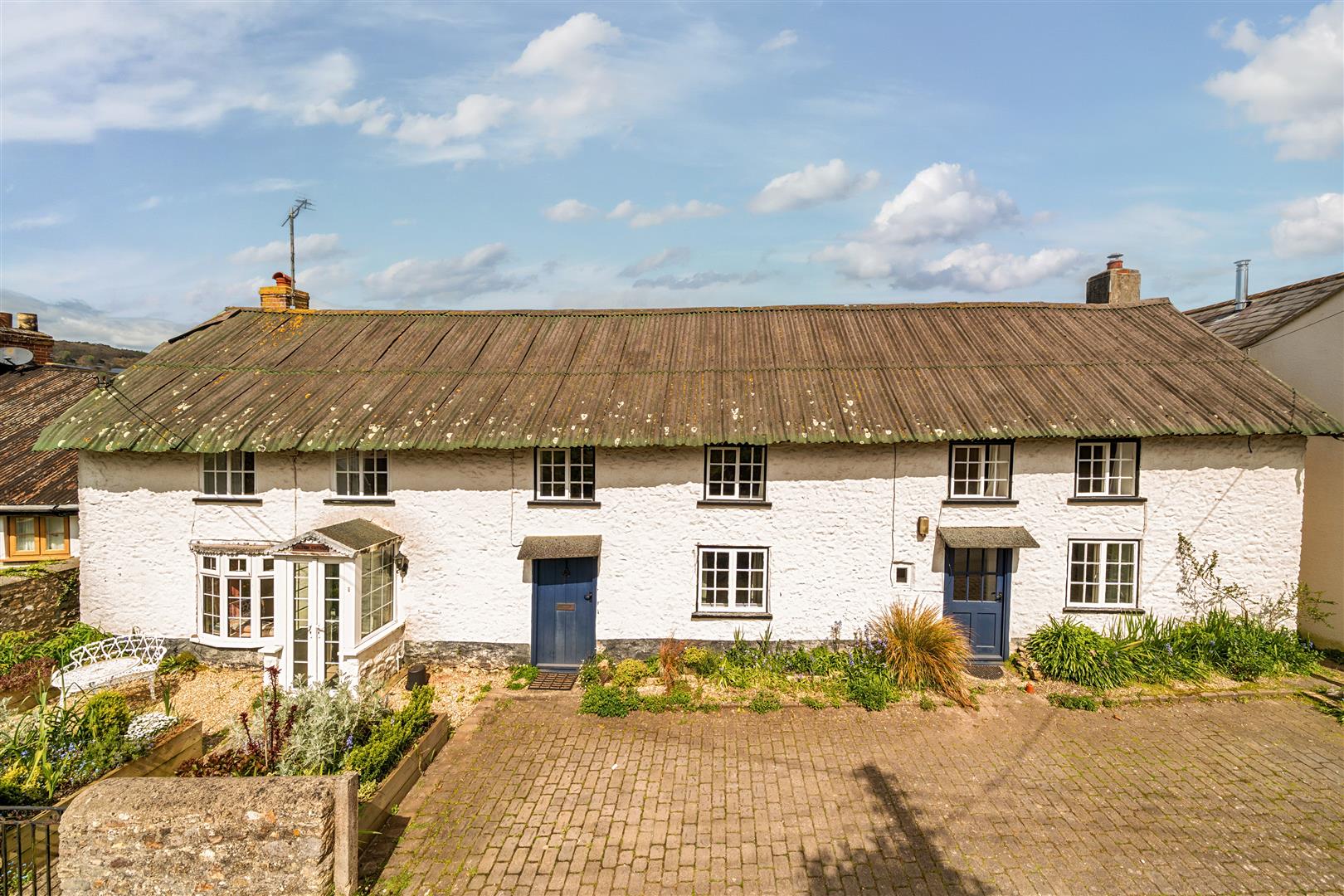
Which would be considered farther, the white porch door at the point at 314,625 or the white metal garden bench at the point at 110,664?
the white porch door at the point at 314,625

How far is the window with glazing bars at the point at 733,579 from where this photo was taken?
12.4 metres

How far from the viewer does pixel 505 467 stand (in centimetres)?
1234

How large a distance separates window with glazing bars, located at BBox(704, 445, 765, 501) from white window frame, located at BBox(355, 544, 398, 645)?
6.31 m

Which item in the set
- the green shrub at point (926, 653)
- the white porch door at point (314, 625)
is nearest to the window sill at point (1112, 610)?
the green shrub at point (926, 653)

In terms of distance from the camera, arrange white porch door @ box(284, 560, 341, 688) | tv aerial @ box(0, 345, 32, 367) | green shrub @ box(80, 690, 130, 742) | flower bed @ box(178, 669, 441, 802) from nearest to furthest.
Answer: flower bed @ box(178, 669, 441, 802) < green shrub @ box(80, 690, 130, 742) < white porch door @ box(284, 560, 341, 688) < tv aerial @ box(0, 345, 32, 367)

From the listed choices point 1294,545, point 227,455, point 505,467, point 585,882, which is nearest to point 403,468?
point 505,467

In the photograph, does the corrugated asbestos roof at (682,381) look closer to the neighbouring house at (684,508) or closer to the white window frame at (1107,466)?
the neighbouring house at (684,508)

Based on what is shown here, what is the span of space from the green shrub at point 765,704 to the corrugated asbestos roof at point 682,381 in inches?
183

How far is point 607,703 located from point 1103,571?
992 cm

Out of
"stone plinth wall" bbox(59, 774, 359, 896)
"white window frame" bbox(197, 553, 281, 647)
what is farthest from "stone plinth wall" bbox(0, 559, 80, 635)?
"stone plinth wall" bbox(59, 774, 359, 896)

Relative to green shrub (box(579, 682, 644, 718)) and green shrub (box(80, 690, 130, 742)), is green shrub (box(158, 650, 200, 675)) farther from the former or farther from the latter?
green shrub (box(579, 682, 644, 718))

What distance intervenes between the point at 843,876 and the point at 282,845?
580 cm

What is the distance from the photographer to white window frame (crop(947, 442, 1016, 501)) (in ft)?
40.4

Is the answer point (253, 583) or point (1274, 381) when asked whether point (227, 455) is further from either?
point (1274, 381)
